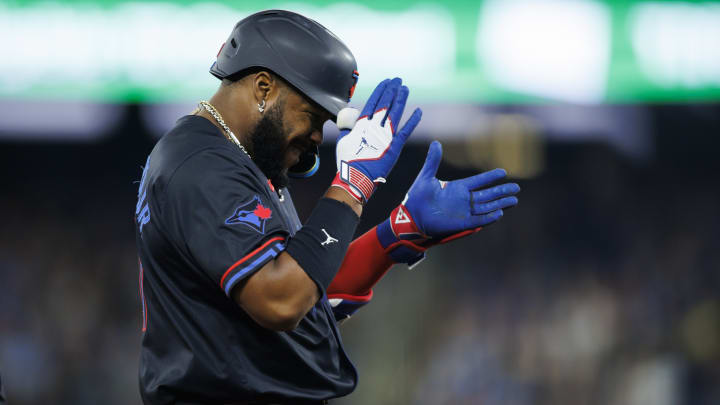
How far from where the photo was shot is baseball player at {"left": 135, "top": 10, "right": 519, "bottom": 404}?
5.74ft

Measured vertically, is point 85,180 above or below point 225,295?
below

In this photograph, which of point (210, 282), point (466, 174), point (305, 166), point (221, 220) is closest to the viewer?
point (221, 220)

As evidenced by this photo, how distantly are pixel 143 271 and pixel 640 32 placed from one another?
14.1 feet

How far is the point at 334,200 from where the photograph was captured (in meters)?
1.89

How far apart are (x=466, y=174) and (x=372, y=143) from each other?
462cm

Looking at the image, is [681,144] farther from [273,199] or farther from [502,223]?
[273,199]

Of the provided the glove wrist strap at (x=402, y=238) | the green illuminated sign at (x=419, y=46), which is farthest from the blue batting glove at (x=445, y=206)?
the green illuminated sign at (x=419, y=46)

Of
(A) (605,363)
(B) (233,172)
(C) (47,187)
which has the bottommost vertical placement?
(A) (605,363)

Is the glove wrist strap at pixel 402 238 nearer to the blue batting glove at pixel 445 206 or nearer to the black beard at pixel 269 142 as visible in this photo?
the blue batting glove at pixel 445 206

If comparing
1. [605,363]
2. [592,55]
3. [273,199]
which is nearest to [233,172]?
[273,199]

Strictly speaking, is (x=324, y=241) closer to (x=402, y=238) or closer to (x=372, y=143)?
(x=372, y=143)

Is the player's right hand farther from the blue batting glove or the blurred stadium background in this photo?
the blurred stadium background

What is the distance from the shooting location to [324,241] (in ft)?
5.88

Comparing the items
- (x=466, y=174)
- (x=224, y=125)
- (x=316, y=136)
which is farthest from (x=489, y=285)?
(x=224, y=125)
